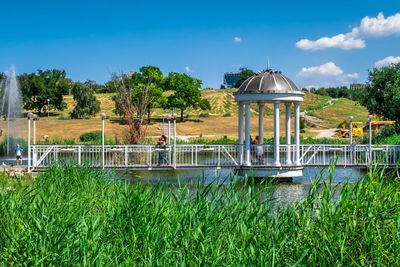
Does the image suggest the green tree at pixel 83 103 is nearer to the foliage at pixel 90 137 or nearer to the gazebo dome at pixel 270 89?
the foliage at pixel 90 137

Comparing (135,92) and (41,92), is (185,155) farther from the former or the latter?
(41,92)

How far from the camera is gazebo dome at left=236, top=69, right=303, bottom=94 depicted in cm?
2195

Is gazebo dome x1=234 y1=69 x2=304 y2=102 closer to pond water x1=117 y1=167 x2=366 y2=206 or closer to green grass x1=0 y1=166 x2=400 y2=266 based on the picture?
pond water x1=117 y1=167 x2=366 y2=206

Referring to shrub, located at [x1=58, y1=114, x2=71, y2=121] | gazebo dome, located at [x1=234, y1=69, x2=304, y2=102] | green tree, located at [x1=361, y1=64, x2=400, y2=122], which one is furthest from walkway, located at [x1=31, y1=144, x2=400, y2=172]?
shrub, located at [x1=58, y1=114, x2=71, y2=121]

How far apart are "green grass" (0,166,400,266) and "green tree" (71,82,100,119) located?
61108 mm

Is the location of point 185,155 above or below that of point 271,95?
below

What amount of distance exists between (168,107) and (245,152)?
41597mm

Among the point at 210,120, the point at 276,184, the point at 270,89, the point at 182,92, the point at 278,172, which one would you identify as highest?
the point at 182,92

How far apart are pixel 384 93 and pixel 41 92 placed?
149ft

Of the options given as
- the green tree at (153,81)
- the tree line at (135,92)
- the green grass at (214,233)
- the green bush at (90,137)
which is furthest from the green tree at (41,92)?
the green grass at (214,233)

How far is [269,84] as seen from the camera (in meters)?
22.0

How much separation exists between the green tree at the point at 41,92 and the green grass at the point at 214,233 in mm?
63710

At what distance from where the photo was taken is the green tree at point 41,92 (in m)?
72.2

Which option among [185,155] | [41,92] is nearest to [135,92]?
[41,92]
